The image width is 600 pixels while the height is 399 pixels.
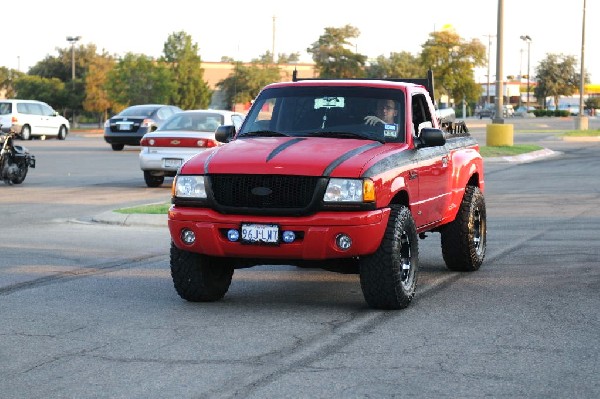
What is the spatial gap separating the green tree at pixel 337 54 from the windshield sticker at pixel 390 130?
3478 inches

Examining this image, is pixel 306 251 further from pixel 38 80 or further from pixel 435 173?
pixel 38 80

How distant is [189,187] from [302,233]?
3.42 feet

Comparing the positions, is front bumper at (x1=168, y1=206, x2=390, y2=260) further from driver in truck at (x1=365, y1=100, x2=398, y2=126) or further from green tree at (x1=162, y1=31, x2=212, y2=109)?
green tree at (x1=162, y1=31, x2=212, y2=109)

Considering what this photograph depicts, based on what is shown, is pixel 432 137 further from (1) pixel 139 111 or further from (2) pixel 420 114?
(1) pixel 139 111

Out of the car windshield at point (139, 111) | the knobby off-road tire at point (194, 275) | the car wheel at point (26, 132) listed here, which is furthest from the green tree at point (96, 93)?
the knobby off-road tire at point (194, 275)

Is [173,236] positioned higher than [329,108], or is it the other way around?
[329,108]

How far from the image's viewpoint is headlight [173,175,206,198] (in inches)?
360

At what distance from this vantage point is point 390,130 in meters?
10.1

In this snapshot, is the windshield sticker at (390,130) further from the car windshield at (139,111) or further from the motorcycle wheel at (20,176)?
the car windshield at (139,111)

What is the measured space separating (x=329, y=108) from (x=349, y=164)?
1444mm

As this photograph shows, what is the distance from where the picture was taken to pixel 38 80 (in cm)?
8469

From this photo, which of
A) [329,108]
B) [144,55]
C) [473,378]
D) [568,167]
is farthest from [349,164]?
[144,55]

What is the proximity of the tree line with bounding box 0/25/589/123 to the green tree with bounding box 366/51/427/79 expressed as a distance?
0.09 m

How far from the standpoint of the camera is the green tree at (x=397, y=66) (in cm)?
10074
